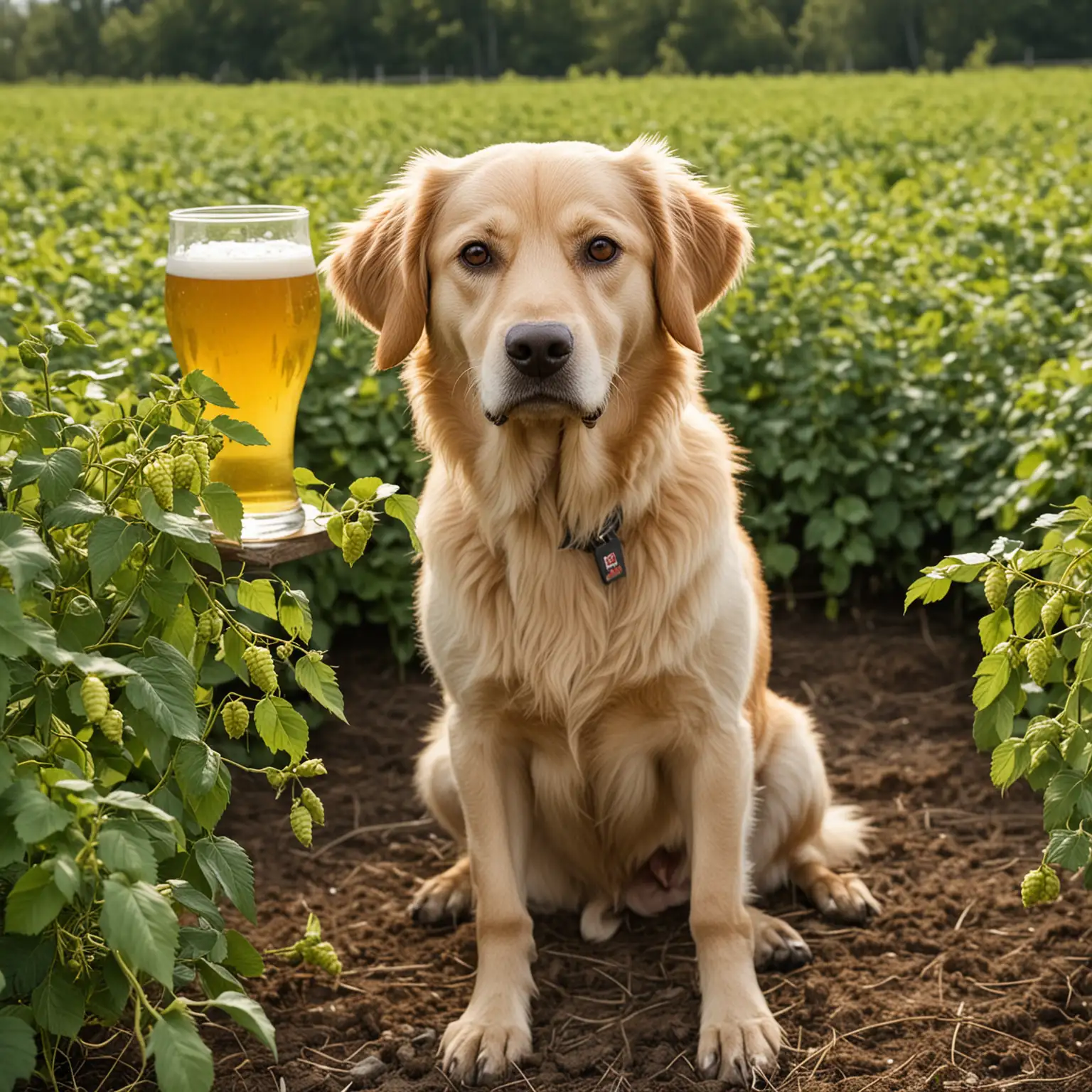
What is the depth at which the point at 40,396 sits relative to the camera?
318cm

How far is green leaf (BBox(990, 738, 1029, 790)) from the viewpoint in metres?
2.46

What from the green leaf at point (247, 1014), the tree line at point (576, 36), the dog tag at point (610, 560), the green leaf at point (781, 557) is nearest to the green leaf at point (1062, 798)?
the dog tag at point (610, 560)

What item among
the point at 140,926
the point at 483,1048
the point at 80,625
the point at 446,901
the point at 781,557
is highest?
the point at 80,625

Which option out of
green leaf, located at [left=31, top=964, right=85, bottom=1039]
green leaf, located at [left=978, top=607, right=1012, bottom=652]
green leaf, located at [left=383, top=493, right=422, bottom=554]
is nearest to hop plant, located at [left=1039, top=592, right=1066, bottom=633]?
green leaf, located at [left=978, top=607, right=1012, bottom=652]

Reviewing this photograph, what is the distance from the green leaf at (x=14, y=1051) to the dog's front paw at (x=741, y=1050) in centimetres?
152

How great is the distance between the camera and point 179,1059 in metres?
1.90

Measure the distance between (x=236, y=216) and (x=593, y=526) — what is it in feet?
3.48

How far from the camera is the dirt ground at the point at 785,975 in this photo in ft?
9.92

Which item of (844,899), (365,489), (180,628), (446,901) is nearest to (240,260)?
(365,489)

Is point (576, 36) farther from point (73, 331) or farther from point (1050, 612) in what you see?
point (1050, 612)

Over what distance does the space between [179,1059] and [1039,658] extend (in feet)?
5.03

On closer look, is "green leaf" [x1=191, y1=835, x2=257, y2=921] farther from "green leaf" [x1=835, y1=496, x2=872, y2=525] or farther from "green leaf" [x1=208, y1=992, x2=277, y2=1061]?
"green leaf" [x1=835, y1=496, x2=872, y2=525]

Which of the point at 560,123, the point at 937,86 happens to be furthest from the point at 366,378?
the point at 937,86

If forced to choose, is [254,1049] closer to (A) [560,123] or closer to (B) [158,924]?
(B) [158,924]
